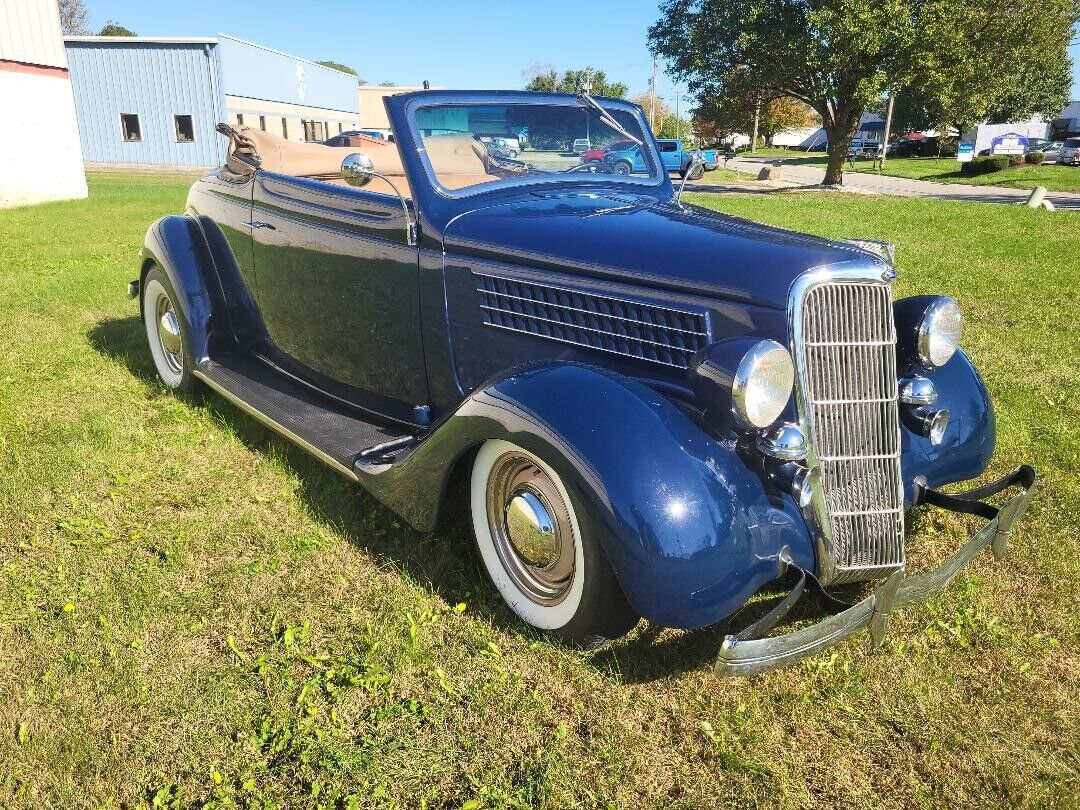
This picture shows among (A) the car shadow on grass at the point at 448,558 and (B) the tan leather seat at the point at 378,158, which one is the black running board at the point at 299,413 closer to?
(A) the car shadow on grass at the point at 448,558

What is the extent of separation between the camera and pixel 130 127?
30.2 meters

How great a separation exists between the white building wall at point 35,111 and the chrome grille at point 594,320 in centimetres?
1714

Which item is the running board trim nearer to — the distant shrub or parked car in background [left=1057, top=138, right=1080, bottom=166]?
the distant shrub

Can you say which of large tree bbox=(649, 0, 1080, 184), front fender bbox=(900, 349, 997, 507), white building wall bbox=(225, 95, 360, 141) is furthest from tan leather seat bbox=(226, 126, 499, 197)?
white building wall bbox=(225, 95, 360, 141)

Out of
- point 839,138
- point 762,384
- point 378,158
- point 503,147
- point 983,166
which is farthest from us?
point 983,166

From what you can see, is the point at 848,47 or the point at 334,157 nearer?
the point at 334,157

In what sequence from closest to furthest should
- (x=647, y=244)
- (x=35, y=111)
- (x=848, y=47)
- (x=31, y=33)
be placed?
1. (x=647, y=244)
2. (x=31, y=33)
3. (x=35, y=111)
4. (x=848, y=47)

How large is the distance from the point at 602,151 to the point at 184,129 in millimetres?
31052

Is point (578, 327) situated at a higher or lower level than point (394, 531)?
higher

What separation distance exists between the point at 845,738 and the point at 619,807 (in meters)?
0.70

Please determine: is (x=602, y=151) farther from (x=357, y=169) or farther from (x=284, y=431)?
(x=284, y=431)

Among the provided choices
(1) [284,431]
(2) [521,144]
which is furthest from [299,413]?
(2) [521,144]

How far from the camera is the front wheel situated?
2.38 metres

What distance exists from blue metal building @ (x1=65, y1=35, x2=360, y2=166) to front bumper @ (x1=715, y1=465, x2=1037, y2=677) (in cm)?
3035
